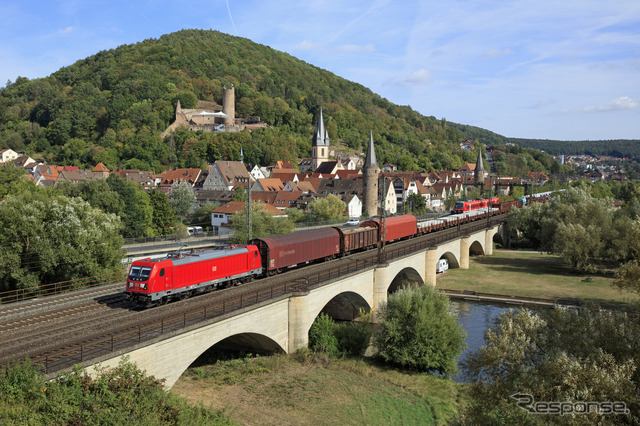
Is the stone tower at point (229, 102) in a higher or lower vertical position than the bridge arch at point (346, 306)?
higher

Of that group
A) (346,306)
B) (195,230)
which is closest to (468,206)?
(195,230)

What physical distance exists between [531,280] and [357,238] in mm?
23587

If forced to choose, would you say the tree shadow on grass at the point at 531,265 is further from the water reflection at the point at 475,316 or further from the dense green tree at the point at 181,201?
the dense green tree at the point at 181,201

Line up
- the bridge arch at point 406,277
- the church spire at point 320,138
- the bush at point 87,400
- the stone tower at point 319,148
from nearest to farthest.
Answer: the bush at point 87,400
the bridge arch at point 406,277
the church spire at point 320,138
the stone tower at point 319,148

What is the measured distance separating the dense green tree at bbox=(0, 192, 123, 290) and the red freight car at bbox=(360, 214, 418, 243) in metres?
25.3

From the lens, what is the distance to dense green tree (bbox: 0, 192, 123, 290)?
3228cm

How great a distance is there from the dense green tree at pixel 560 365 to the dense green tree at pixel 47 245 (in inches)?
1060

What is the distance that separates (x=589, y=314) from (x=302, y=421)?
12377mm

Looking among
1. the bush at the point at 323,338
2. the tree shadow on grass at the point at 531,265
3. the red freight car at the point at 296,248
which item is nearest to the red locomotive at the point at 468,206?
the tree shadow on grass at the point at 531,265

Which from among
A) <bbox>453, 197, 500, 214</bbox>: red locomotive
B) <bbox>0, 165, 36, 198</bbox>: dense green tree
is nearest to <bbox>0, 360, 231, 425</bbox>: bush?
<bbox>0, 165, 36, 198</bbox>: dense green tree

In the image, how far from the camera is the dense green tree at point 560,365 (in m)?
Result: 13.6

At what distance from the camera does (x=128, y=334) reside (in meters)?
19.2

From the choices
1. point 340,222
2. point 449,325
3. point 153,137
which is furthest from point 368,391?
point 153,137

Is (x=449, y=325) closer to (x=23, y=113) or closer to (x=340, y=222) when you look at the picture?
(x=340, y=222)
